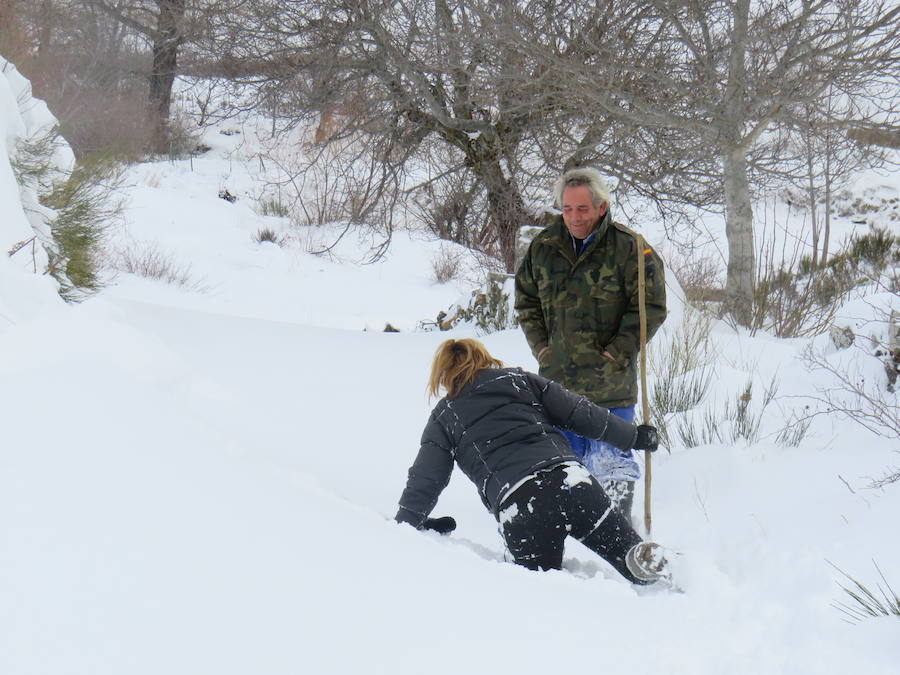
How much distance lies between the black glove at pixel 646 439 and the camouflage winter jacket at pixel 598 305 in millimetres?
258

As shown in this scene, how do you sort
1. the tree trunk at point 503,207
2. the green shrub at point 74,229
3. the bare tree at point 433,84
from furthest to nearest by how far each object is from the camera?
the tree trunk at point 503,207 < the bare tree at point 433,84 < the green shrub at point 74,229

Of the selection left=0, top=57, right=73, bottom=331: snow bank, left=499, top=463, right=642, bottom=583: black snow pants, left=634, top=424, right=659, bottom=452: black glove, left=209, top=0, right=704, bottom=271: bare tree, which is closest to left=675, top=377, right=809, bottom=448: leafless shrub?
left=634, top=424, right=659, bottom=452: black glove

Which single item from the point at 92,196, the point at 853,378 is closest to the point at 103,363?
the point at 853,378

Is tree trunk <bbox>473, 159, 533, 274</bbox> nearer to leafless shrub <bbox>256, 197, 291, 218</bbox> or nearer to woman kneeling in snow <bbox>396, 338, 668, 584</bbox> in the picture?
woman kneeling in snow <bbox>396, 338, 668, 584</bbox>

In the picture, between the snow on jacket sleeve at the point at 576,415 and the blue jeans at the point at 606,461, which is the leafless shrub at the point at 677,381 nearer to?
the blue jeans at the point at 606,461

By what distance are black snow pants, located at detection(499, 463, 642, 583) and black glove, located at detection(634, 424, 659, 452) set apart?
0.37 metres

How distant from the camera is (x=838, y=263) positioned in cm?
875

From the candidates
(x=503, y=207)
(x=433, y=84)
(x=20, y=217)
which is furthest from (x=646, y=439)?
(x=503, y=207)

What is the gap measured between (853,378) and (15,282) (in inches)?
152

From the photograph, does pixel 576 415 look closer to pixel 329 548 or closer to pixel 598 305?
pixel 598 305

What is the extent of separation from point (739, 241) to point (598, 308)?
4498 mm

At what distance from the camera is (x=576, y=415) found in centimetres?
266

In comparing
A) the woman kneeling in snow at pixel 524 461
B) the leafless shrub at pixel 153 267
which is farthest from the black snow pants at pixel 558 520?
the leafless shrub at pixel 153 267

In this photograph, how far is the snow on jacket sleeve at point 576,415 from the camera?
2.65 metres
